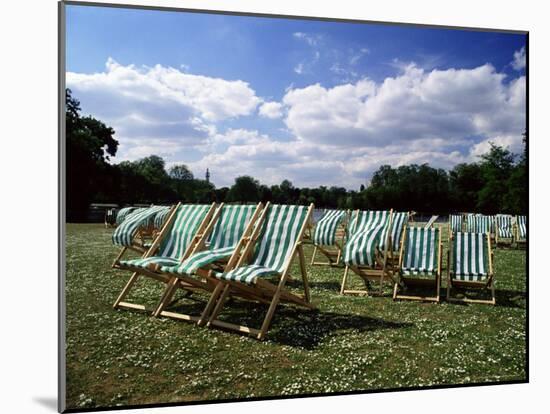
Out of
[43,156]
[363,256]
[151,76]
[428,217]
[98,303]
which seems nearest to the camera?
[43,156]

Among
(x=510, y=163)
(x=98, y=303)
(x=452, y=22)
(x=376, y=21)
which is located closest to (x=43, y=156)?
(x=98, y=303)

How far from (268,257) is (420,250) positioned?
2.07 m

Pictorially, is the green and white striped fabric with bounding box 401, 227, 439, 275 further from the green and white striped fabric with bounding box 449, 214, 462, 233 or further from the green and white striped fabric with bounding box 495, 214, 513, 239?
the green and white striped fabric with bounding box 495, 214, 513, 239

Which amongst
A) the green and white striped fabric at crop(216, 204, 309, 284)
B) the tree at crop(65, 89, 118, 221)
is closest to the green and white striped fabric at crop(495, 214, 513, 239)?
the green and white striped fabric at crop(216, 204, 309, 284)

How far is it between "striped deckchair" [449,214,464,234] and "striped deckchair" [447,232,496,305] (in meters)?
0.27

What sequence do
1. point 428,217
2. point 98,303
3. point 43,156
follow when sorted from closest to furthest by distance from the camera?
1. point 43,156
2. point 98,303
3. point 428,217

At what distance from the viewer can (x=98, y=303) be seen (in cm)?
478

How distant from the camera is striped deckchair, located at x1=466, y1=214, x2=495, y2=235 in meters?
5.19

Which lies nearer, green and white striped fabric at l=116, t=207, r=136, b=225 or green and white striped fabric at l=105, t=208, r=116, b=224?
green and white striped fabric at l=105, t=208, r=116, b=224

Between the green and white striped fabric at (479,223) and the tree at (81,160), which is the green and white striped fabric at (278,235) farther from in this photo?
the green and white striped fabric at (479,223)

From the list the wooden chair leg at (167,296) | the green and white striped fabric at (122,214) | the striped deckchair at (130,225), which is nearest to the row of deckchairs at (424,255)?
the wooden chair leg at (167,296)

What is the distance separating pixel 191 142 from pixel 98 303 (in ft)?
5.84

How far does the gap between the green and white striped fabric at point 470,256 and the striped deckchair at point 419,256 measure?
0.69 ft
